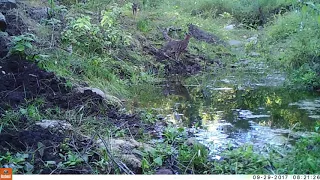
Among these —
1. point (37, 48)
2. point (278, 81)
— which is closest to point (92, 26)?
point (37, 48)

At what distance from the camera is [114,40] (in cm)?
521

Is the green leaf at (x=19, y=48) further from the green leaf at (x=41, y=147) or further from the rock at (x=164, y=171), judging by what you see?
the rock at (x=164, y=171)

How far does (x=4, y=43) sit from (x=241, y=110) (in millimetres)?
2205

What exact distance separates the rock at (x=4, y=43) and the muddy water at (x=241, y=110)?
144cm

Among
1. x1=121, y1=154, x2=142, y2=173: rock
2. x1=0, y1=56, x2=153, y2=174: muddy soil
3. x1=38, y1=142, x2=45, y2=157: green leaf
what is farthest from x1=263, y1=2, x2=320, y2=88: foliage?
x1=38, y1=142, x2=45, y2=157: green leaf

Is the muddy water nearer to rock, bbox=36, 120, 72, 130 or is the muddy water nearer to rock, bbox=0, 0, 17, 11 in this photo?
rock, bbox=36, 120, 72, 130

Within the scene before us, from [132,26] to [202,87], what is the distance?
196 cm

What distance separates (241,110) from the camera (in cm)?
376

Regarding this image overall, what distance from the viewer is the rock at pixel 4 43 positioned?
358cm

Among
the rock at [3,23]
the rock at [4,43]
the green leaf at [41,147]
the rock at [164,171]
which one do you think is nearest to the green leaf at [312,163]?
the rock at [164,171]

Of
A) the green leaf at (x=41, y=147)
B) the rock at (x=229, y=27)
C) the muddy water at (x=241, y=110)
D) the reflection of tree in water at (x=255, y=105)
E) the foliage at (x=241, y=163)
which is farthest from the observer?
the rock at (x=229, y=27)

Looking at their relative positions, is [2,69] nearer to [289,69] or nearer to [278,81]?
[278,81]

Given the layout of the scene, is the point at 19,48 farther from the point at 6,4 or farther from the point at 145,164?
the point at 145,164

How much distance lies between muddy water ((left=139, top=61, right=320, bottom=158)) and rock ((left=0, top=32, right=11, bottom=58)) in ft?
4.72
